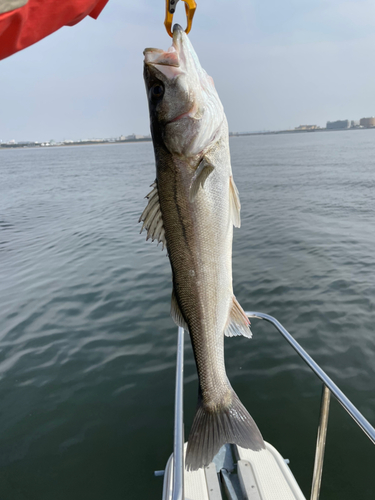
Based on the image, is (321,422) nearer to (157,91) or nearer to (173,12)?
(157,91)

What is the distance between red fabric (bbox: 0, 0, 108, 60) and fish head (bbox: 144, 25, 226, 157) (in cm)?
58

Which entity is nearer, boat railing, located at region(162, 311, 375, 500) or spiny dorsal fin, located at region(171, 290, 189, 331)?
boat railing, located at region(162, 311, 375, 500)

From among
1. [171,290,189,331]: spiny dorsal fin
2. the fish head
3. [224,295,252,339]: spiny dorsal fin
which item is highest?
the fish head

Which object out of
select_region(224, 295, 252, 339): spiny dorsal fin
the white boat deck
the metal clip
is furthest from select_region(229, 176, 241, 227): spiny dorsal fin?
the white boat deck

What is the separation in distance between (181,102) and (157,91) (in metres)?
0.17

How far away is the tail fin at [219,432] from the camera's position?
87.0 inches

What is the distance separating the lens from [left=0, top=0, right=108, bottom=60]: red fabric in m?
1.89

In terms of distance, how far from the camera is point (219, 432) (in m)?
2.29

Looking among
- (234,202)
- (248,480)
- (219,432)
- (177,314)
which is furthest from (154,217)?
(248,480)

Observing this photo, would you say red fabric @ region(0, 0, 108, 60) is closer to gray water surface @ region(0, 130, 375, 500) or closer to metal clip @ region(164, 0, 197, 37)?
metal clip @ region(164, 0, 197, 37)

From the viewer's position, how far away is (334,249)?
1257cm

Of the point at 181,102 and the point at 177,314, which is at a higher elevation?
the point at 181,102

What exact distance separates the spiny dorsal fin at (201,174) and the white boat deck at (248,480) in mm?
2446

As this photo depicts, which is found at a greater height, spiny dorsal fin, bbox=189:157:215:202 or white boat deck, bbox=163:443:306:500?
spiny dorsal fin, bbox=189:157:215:202
